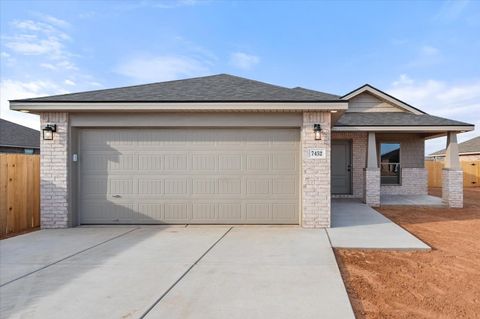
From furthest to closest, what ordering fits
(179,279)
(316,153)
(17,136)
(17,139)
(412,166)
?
(17,136) < (17,139) < (412,166) < (316,153) < (179,279)

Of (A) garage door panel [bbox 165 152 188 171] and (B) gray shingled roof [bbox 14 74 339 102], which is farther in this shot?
(A) garage door panel [bbox 165 152 188 171]

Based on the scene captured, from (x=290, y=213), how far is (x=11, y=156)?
7.06 metres

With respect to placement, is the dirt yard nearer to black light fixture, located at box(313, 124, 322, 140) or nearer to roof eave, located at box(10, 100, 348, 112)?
black light fixture, located at box(313, 124, 322, 140)

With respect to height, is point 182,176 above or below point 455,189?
above

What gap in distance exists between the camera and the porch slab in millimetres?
11008

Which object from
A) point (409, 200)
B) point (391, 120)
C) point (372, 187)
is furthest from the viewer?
point (409, 200)

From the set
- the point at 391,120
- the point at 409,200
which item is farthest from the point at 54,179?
the point at 409,200

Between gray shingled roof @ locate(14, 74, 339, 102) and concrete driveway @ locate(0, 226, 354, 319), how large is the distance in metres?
3.18

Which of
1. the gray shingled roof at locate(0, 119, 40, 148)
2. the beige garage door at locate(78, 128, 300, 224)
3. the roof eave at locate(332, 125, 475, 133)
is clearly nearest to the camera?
the beige garage door at locate(78, 128, 300, 224)

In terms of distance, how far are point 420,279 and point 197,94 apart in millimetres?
5918

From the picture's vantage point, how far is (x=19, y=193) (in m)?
7.15

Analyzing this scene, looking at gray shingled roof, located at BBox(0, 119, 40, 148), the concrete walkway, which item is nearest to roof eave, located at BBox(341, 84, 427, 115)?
the concrete walkway

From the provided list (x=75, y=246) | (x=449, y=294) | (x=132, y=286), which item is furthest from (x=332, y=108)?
(x=75, y=246)

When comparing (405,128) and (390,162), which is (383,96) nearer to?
(405,128)
